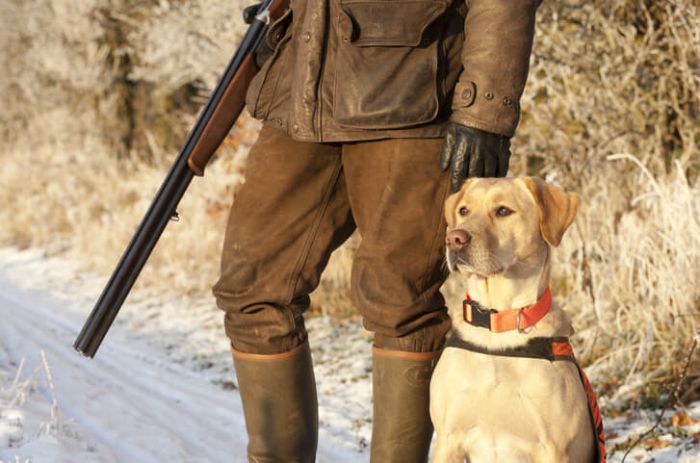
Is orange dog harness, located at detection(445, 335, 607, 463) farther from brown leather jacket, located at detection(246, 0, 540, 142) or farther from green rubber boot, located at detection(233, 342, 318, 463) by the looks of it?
brown leather jacket, located at detection(246, 0, 540, 142)

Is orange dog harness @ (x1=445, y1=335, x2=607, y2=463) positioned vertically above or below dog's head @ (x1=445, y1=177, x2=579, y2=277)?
below

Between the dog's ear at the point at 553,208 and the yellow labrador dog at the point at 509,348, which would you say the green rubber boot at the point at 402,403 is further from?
the dog's ear at the point at 553,208

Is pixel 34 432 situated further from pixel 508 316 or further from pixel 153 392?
pixel 508 316

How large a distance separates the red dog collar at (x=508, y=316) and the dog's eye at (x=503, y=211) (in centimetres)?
26

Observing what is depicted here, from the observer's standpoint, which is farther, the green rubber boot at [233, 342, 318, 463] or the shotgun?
the shotgun

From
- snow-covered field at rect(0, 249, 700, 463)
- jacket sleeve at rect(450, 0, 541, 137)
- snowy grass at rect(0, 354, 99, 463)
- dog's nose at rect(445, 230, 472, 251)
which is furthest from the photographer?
snow-covered field at rect(0, 249, 700, 463)

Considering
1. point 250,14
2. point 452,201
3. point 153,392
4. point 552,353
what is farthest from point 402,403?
point 153,392

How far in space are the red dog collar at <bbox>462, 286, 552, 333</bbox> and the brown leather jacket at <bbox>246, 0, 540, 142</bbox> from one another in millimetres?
550

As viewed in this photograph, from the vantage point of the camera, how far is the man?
2354 millimetres

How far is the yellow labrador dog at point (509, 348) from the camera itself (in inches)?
93.8

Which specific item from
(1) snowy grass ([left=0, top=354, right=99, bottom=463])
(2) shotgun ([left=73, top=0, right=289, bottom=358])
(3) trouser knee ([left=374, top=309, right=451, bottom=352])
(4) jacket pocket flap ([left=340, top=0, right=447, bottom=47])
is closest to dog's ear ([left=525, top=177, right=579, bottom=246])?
(3) trouser knee ([left=374, top=309, right=451, bottom=352])

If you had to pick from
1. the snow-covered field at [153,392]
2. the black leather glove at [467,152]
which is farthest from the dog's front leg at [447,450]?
the snow-covered field at [153,392]

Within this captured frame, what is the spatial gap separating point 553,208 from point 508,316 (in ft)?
1.20

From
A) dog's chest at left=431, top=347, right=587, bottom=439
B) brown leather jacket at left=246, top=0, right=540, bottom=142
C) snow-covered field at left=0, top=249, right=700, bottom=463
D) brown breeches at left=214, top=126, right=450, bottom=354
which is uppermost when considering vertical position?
brown leather jacket at left=246, top=0, right=540, bottom=142
